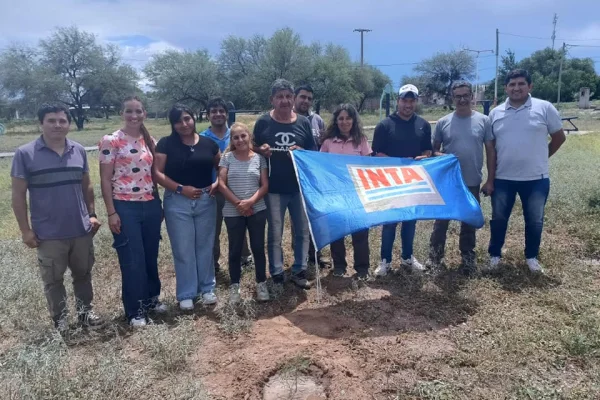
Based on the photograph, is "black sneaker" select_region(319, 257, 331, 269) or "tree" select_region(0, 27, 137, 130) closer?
"black sneaker" select_region(319, 257, 331, 269)

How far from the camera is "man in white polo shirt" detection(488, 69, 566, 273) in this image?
458 cm

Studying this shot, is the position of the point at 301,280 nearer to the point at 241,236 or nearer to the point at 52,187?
the point at 241,236

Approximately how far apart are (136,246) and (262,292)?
123 centimetres

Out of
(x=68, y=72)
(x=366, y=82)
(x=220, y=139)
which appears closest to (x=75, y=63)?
(x=68, y=72)

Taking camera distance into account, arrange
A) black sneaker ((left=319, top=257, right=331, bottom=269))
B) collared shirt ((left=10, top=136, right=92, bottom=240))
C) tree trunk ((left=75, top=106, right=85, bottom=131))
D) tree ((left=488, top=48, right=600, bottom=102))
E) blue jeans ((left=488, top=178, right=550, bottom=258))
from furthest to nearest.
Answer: tree ((left=488, top=48, right=600, bottom=102)), tree trunk ((left=75, top=106, right=85, bottom=131)), black sneaker ((left=319, top=257, right=331, bottom=269)), blue jeans ((left=488, top=178, right=550, bottom=258)), collared shirt ((left=10, top=136, right=92, bottom=240))

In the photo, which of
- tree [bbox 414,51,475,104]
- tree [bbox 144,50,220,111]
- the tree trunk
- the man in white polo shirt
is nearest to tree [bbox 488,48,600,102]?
tree [bbox 414,51,475,104]

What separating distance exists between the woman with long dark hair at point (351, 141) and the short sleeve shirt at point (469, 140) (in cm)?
90

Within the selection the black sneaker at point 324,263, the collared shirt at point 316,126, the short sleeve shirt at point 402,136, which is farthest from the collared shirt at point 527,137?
the black sneaker at point 324,263

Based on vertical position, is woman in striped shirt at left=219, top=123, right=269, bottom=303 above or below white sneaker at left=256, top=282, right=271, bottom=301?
above

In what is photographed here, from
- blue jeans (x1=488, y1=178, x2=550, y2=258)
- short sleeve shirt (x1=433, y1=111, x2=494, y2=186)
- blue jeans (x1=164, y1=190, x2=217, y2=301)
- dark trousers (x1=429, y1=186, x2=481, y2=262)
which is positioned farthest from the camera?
dark trousers (x1=429, y1=186, x2=481, y2=262)

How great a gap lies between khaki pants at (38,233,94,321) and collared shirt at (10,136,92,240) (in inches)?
3.4

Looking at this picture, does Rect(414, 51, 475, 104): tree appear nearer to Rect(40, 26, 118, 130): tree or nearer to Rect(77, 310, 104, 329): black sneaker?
Rect(40, 26, 118, 130): tree

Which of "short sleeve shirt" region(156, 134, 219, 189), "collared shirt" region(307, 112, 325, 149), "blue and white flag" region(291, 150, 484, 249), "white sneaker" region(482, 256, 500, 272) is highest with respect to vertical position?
"collared shirt" region(307, 112, 325, 149)

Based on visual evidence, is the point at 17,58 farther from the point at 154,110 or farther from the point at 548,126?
the point at 548,126
